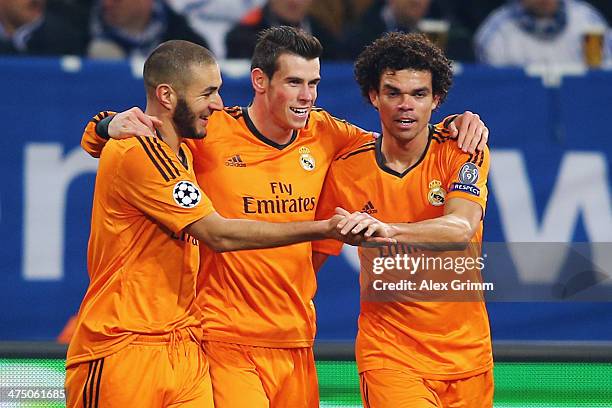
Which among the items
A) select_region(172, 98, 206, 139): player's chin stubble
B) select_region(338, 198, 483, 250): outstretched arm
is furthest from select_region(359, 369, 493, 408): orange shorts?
select_region(172, 98, 206, 139): player's chin stubble

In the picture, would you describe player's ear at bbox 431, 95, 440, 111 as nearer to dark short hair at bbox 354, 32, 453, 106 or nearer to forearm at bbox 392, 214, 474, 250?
dark short hair at bbox 354, 32, 453, 106

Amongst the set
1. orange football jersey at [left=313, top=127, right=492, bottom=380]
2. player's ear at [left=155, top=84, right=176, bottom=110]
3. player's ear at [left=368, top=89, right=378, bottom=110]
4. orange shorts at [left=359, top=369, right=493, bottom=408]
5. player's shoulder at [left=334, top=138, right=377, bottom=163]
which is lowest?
orange shorts at [left=359, top=369, right=493, bottom=408]

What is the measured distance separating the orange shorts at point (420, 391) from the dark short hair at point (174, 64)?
5.11 ft

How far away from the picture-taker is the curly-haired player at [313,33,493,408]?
5.37 metres

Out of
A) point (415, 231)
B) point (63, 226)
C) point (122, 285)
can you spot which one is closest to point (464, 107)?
point (63, 226)

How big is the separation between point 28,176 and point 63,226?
16.2 inches

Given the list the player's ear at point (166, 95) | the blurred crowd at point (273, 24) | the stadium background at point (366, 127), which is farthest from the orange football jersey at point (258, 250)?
the blurred crowd at point (273, 24)

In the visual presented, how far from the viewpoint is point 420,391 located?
17.3ft

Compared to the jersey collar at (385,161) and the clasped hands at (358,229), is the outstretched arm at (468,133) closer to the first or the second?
the jersey collar at (385,161)

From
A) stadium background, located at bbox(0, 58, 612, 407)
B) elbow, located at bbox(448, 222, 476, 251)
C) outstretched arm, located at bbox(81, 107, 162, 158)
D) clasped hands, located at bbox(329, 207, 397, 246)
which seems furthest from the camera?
stadium background, located at bbox(0, 58, 612, 407)

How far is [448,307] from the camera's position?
17.8 ft

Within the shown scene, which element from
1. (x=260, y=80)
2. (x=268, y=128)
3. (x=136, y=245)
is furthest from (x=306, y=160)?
(x=136, y=245)

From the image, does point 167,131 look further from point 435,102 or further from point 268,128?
point 435,102

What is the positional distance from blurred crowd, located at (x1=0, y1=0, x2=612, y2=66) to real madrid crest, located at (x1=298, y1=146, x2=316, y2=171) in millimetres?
3758
